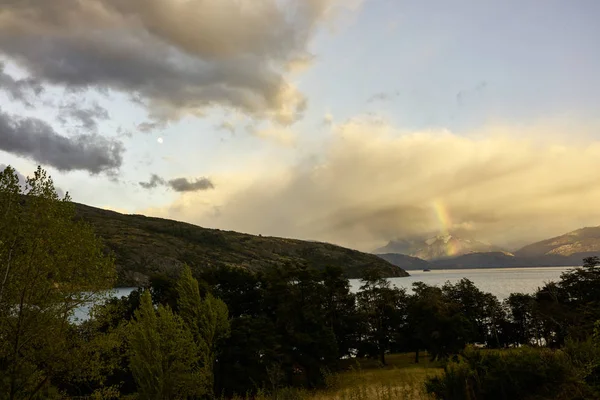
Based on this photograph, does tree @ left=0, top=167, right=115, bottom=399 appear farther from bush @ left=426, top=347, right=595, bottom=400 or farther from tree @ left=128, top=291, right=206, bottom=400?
bush @ left=426, top=347, right=595, bottom=400

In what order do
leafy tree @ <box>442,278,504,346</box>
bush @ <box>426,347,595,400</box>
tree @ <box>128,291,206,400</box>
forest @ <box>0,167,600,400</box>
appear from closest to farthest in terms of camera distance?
bush @ <box>426,347,595,400</box>
forest @ <box>0,167,600,400</box>
tree @ <box>128,291,206,400</box>
leafy tree @ <box>442,278,504,346</box>

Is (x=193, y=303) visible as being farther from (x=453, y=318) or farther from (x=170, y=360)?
(x=453, y=318)

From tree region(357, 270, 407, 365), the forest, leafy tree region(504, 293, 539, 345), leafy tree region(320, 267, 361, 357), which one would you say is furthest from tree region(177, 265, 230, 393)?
leafy tree region(504, 293, 539, 345)

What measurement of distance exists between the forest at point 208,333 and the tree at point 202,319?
15cm

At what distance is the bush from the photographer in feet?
52.4

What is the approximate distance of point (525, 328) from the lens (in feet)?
282

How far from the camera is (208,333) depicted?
142ft

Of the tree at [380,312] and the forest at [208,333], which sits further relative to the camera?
the tree at [380,312]

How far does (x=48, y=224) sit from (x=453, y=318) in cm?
6209

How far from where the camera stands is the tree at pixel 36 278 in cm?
2198

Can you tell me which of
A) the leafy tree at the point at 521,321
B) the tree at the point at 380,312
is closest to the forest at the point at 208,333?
the tree at the point at 380,312

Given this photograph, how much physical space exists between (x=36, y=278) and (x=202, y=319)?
23.6 m

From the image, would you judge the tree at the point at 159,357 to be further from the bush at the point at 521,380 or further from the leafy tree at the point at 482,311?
the leafy tree at the point at 482,311

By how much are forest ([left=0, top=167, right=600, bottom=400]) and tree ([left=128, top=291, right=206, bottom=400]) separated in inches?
4.5
